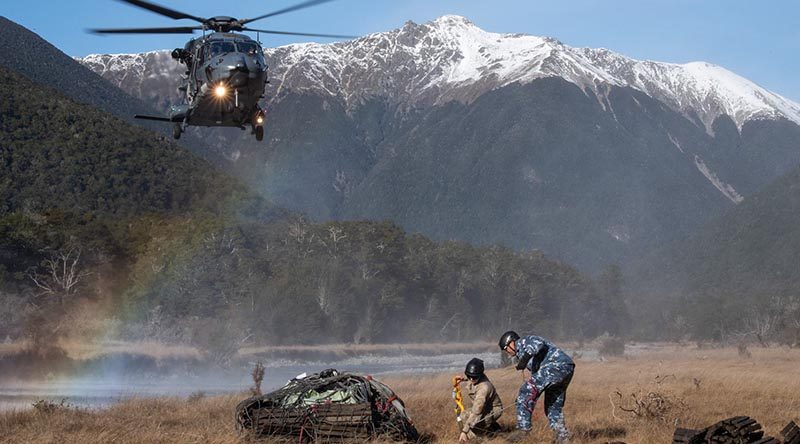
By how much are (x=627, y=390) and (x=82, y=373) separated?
33.0m

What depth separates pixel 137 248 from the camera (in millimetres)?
79500

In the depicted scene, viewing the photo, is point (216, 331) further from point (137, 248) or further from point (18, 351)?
point (137, 248)

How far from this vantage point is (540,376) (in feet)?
50.2

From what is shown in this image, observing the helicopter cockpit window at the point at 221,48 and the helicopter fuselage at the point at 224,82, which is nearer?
the helicopter fuselage at the point at 224,82

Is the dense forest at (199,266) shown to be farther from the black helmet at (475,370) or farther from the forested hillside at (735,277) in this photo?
the black helmet at (475,370)

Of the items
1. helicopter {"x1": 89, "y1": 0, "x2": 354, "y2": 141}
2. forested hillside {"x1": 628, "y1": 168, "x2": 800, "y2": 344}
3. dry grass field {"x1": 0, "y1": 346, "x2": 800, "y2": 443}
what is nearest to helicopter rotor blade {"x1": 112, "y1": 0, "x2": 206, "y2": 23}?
helicopter {"x1": 89, "y1": 0, "x2": 354, "y2": 141}

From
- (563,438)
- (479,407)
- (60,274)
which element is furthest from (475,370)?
(60,274)

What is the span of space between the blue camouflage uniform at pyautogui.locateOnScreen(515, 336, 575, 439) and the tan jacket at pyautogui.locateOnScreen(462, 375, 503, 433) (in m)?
0.66

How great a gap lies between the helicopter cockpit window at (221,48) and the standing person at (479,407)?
1245cm

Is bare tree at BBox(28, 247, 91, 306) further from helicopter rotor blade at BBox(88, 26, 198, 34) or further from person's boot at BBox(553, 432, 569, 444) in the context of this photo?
person's boot at BBox(553, 432, 569, 444)

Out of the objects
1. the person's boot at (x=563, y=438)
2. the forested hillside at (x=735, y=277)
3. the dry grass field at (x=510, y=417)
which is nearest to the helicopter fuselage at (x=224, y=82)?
the dry grass field at (x=510, y=417)

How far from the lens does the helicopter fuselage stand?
2414cm

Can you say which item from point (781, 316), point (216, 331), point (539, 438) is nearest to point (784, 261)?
point (781, 316)

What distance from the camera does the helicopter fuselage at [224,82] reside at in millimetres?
24141
